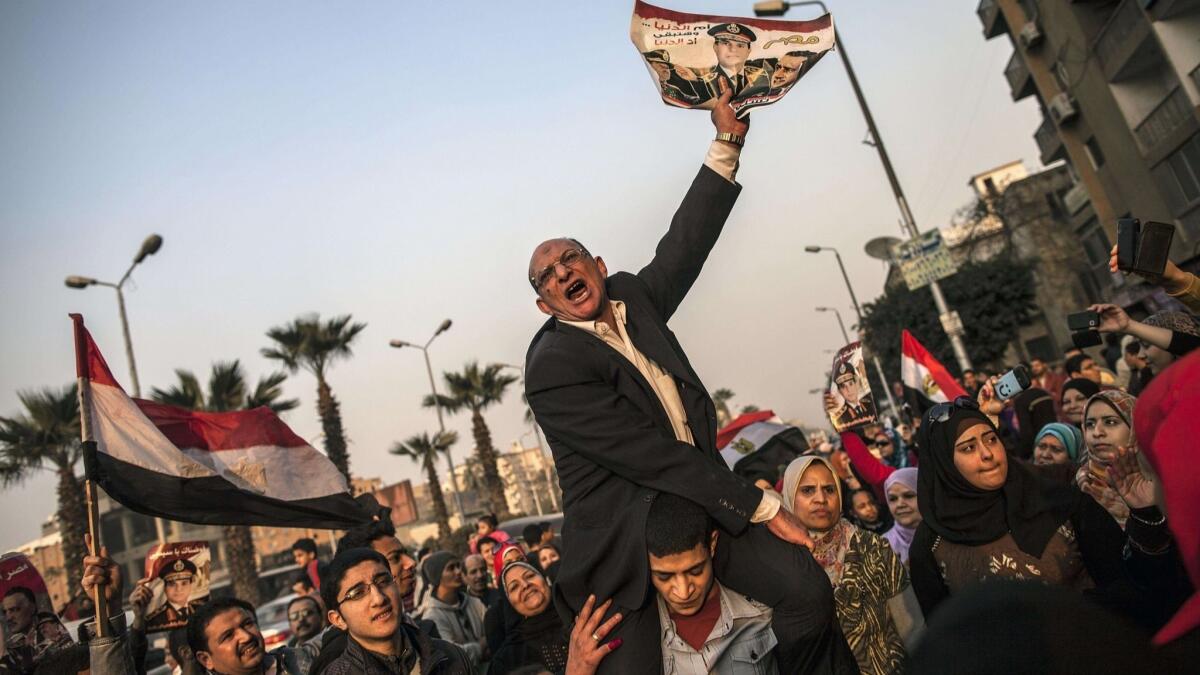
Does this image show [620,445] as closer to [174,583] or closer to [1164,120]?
[174,583]

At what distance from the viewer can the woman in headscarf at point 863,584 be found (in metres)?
3.66

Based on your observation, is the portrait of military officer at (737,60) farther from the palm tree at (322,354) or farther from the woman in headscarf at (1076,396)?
the palm tree at (322,354)

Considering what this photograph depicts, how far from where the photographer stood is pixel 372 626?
3.90 m

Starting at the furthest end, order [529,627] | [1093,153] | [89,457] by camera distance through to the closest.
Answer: [1093,153] < [529,627] < [89,457]

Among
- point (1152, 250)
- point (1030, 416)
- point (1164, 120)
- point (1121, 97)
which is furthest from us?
point (1121, 97)

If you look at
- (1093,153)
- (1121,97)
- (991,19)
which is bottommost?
(1093,153)

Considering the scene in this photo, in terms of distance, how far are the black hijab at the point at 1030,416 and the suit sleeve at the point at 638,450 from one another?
6.19 metres

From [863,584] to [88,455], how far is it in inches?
167

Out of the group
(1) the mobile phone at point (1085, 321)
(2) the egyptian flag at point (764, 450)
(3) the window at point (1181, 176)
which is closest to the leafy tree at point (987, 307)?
(3) the window at point (1181, 176)

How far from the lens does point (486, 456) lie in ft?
122

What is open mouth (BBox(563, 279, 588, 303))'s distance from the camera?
3213 mm

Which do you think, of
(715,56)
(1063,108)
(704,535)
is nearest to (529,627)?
(704,535)

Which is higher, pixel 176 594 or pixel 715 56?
pixel 715 56

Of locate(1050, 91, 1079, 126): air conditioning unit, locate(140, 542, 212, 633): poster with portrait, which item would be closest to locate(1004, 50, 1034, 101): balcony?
locate(1050, 91, 1079, 126): air conditioning unit
